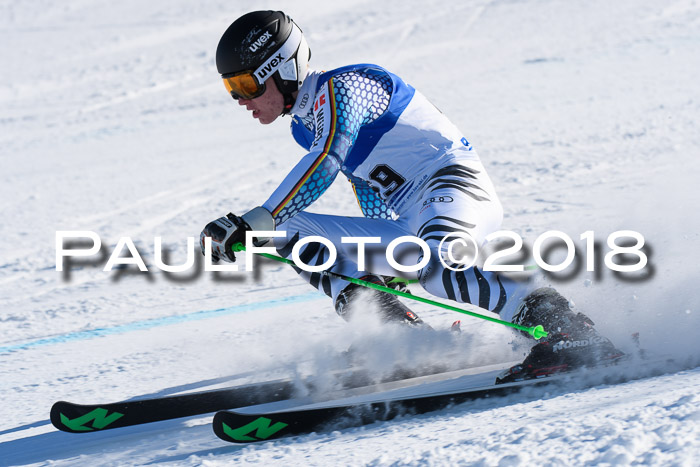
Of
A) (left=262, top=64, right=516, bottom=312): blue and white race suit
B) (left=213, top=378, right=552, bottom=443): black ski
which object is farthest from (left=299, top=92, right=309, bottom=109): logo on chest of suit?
(left=213, top=378, right=552, bottom=443): black ski

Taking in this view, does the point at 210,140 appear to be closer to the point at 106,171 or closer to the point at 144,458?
the point at 106,171


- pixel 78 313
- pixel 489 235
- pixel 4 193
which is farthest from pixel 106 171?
pixel 489 235

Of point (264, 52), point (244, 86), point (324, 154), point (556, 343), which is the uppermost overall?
point (264, 52)

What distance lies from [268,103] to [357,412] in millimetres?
1329

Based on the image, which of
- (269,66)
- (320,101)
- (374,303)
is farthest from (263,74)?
(374,303)

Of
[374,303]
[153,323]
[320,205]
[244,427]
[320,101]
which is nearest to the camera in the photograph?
[244,427]

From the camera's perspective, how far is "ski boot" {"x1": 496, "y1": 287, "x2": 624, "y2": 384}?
3.13 m

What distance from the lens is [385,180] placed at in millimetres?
3559

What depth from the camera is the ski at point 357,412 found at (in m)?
2.81

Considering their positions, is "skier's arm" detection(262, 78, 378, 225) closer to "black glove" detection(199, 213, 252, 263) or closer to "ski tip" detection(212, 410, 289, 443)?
"black glove" detection(199, 213, 252, 263)

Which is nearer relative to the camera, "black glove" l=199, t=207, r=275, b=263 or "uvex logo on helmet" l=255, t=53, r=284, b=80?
"black glove" l=199, t=207, r=275, b=263

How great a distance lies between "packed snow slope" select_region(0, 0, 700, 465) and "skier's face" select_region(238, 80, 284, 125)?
1.06 metres

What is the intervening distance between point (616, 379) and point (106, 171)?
256 inches

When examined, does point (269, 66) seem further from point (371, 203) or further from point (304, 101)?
point (371, 203)
